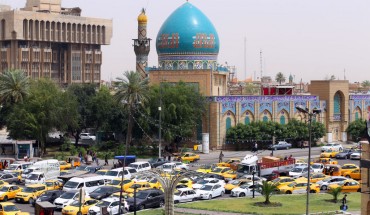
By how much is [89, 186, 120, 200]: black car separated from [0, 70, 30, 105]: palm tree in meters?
26.6

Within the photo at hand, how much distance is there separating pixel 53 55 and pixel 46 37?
406cm

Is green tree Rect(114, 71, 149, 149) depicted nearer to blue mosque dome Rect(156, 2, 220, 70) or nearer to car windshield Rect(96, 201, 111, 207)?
blue mosque dome Rect(156, 2, 220, 70)

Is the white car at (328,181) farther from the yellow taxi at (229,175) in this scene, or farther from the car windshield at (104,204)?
the car windshield at (104,204)

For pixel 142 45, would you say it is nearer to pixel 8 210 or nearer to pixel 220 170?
pixel 220 170

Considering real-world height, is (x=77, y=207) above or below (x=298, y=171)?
below

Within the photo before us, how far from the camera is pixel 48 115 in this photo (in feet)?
210

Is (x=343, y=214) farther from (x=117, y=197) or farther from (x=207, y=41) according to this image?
(x=207, y=41)

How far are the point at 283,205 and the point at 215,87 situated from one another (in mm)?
36810

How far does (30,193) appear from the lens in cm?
4216

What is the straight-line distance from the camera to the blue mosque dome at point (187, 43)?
75.9 meters

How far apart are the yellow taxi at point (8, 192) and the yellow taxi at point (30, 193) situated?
522mm

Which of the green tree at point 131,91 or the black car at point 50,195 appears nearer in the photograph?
the black car at point 50,195

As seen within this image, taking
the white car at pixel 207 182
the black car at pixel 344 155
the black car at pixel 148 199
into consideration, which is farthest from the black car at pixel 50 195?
the black car at pixel 344 155

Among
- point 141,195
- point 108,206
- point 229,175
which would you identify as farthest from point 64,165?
point 108,206
